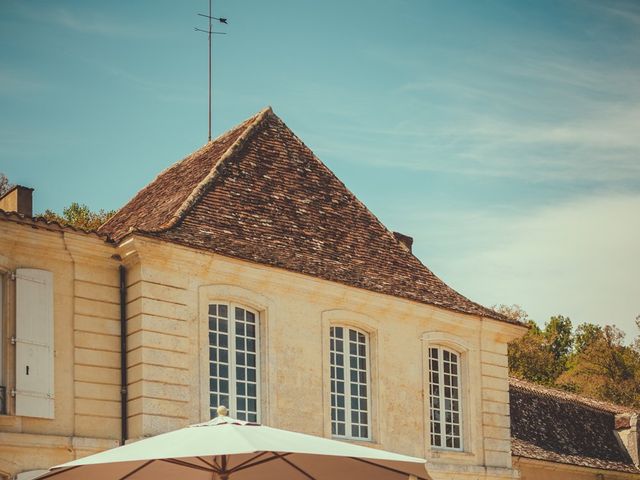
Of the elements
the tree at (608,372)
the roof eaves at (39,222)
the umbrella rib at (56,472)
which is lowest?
the umbrella rib at (56,472)

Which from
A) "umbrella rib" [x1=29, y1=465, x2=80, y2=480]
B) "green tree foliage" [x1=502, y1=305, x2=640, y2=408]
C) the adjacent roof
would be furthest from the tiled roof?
"green tree foliage" [x1=502, y1=305, x2=640, y2=408]

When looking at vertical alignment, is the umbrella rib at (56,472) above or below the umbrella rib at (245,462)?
below

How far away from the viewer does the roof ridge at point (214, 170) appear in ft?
56.2

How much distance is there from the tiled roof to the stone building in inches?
1.5

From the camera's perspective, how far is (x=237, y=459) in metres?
10.2

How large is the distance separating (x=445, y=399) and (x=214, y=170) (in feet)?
18.4

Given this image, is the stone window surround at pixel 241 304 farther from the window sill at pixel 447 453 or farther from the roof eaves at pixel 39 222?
the window sill at pixel 447 453

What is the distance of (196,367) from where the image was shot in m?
16.4

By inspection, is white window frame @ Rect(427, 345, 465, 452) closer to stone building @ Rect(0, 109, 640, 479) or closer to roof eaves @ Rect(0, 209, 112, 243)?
stone building @ Rect(0, 109, 640, 479)

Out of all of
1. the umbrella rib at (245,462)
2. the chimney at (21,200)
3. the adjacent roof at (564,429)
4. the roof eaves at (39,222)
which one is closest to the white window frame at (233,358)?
the roof eaves at (39,222)

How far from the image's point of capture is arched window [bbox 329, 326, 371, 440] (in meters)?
18.4

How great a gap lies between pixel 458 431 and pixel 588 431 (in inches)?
390

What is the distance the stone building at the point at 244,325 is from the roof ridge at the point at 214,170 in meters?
A: 0.04

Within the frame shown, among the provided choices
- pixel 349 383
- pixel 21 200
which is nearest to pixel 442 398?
pixel 349 383
